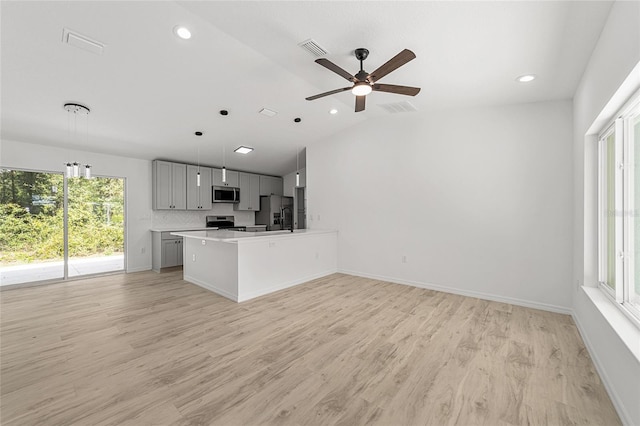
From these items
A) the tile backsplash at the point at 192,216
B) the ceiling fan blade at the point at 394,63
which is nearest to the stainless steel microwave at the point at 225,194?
the tile backsplash at the point at 192,216

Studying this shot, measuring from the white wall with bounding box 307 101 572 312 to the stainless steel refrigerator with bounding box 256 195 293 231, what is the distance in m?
2.65

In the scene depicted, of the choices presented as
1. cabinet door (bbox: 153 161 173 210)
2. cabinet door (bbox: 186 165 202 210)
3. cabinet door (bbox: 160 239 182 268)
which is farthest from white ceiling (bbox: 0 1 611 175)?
cabinet door (bbox: 160 239 182 268)

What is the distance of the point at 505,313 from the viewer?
3.50 m

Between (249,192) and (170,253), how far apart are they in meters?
2.71

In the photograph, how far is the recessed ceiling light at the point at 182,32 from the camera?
8.85 ft

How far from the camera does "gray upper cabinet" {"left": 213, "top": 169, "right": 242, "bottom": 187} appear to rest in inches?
278

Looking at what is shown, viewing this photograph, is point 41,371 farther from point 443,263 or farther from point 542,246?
point 542,246

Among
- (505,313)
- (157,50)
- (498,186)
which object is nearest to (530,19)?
(498,186)

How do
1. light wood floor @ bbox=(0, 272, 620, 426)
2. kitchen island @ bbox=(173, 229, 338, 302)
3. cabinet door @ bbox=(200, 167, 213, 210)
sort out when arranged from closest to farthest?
light wood floor @ bbox=(0, 272, 620, 426), kitchen island @ bbox=(173, 229, 338, 302), cabinet door @ bbox=(200, 167, 213, 210)

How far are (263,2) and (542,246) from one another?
14.4 feet

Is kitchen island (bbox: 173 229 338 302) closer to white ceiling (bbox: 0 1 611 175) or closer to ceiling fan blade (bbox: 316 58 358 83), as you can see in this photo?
white ceiling (bbox: 0 1 611 175)

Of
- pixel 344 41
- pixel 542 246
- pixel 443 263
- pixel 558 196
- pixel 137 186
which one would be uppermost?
pixel 344 41

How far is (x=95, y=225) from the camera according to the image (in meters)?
5.58

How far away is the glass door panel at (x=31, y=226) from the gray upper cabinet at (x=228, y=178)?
2936 mm
